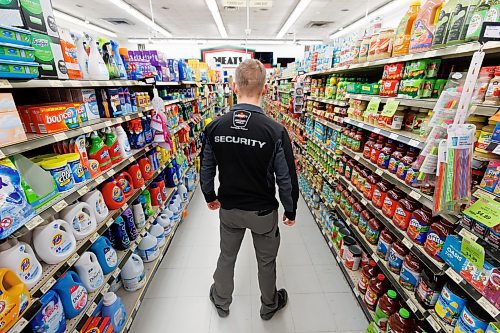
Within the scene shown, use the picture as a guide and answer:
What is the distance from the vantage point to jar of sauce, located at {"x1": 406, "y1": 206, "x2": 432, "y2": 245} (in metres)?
1.62

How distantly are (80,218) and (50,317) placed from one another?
0.52 m

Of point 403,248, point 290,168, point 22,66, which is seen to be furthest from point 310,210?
point 22,66

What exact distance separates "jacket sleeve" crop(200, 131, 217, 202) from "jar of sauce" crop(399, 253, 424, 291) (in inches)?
57.9

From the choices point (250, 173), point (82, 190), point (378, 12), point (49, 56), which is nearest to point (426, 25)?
point (250, 173)

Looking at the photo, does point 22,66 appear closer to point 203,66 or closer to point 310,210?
point 310,210

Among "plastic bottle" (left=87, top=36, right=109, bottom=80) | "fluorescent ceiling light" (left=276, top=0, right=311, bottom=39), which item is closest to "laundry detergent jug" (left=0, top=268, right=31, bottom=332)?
"plastic bottle" (left=87, top=36, right=109, bottom=80)

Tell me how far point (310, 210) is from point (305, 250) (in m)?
1.06

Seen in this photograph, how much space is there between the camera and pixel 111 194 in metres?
1.95

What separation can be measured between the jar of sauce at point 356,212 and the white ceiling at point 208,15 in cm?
782

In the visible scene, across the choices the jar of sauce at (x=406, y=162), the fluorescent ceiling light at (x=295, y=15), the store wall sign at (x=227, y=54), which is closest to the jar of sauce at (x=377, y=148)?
the jar of sauce at (x=406, y=162)

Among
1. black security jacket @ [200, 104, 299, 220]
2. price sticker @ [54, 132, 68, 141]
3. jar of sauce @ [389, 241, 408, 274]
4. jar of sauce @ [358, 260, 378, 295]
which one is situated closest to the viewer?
price sticker @ [54, 132, 68, 141]

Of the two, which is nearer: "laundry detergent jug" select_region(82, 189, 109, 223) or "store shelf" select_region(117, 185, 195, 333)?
"laundry detergent jug" select_region(82, 189, 109, 223)

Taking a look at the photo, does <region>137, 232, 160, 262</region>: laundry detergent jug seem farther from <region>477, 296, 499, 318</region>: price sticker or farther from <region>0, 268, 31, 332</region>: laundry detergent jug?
<region>477, 296, 499, 318</region>: price sticker

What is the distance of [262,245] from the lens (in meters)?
1.99
